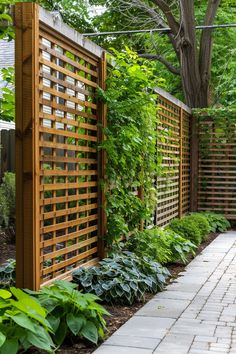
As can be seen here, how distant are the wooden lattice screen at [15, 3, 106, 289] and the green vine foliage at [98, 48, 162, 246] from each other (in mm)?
146

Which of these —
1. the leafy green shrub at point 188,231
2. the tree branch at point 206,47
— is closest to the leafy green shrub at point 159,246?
the leafy green shrub at point 188,231

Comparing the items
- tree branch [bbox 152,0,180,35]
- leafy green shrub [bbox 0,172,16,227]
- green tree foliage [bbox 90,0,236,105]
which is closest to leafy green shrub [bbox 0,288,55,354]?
leafy green shrub [bbox 0,172,16,227]

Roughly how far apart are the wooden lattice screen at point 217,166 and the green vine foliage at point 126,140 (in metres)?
5.49

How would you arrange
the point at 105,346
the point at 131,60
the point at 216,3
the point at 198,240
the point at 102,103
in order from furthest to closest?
the point at 216,3 < the point at 198,240 < the point at 131,60 < the point at 102,103 < the point at 105,346

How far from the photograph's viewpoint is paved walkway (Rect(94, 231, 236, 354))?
3570mm

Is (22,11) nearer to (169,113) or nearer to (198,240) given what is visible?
(198,240)

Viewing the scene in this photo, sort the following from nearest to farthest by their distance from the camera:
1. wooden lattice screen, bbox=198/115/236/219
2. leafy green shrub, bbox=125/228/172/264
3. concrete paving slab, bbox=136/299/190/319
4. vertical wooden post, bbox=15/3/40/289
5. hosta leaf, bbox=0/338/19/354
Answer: hosta leaf, bbox=0/338/19/354
vertical wooden post, bbox=15/3/40/289
concrete paving slab, bbox=136/299/190/319
leafy green shrub, bbox=125/228/172/264
wooden lattice screen, bbox=198/115/236/219

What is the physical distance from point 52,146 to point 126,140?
144 centimetres

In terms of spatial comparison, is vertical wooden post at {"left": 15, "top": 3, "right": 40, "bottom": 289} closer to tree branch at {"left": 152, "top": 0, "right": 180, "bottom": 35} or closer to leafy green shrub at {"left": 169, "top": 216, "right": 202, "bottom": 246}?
leafy green shrub at {"left": 169, "top": 216, "right": 202, "bottom": 246}

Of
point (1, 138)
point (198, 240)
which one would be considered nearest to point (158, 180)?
point (198, 240)

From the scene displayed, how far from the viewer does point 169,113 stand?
9.52m

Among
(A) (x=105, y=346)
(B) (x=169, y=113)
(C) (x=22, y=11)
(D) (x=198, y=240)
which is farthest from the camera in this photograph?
(B) (x=169, y=113)

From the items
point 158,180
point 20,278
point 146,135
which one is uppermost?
point 146,135

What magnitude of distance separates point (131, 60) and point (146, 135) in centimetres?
86
